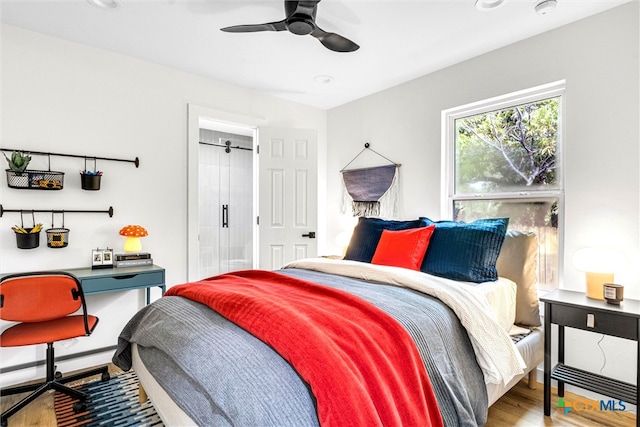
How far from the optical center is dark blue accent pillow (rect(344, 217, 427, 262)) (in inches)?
109

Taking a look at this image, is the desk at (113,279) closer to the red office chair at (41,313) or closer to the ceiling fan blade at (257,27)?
the red office chair at (41,313)

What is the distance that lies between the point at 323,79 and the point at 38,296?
9.27 ft

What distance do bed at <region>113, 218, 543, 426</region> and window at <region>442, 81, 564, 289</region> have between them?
0.33m

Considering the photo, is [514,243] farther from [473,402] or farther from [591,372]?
[473,402]

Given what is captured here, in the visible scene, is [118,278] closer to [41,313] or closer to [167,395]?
[41,313]

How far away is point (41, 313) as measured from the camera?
2.01m

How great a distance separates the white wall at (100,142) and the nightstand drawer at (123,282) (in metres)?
0.40

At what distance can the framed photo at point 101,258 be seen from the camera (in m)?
2.66

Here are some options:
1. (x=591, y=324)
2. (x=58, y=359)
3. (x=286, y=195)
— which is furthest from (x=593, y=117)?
(x=58, y=359)

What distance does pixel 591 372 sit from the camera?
Result: 2252 mm

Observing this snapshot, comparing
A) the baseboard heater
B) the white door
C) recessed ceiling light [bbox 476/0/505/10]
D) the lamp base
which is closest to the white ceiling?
recessed ceiling light [bbox 476/0/505/10]

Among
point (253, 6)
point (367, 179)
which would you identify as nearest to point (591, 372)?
point (367, 179)

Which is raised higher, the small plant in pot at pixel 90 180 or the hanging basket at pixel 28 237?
the small plant in pot at pixel 90 180

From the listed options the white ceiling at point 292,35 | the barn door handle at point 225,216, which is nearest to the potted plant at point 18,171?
the white ceiling at point 292,35
